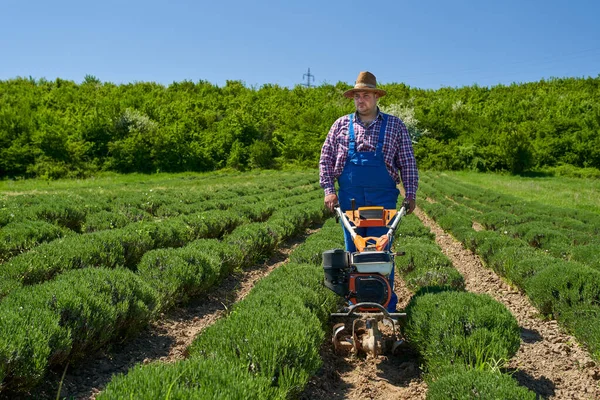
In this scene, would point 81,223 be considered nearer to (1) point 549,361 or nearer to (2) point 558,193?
(1) point 549,361

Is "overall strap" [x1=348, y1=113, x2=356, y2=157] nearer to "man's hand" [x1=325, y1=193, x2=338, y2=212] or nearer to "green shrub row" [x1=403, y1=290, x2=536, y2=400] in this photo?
"man's hand" [x1=325, y1=193, x2=338, y2=212]

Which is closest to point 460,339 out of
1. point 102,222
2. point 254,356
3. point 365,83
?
point 254,356

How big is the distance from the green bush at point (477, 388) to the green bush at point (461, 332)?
35cm

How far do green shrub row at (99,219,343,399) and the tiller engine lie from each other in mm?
406

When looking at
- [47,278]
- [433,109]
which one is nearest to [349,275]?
[47,278]

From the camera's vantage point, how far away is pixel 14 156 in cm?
4166

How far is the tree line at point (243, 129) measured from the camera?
45.7 meters

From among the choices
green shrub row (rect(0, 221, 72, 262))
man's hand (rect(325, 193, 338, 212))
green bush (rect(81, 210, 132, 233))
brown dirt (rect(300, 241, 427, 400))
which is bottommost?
brown dirt (rect(300, 241, 427, 400))

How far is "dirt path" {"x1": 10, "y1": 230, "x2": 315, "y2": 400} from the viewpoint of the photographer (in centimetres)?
378

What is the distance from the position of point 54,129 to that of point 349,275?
155ft

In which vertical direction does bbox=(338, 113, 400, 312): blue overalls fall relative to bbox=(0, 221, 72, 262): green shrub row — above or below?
above

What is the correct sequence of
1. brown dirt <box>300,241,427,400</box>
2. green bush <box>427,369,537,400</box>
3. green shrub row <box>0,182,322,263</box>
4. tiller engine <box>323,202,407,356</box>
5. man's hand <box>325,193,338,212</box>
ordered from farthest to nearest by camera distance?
1. green shrub row <box>0,182,322,263</box>
2. man's hand <box>325,193,338,212</box>
3. tiller engine <box>323,202,407,356</box>
4. brown dirt <box>300,241,427,400</box>
5. green bush <box>427,369,537,400</box>

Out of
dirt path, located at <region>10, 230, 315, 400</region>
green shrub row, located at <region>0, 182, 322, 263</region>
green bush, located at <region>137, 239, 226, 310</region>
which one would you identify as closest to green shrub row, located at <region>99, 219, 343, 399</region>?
dirt path, located at <region>10, 230, 315, 400</region>

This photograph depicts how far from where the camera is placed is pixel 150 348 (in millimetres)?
4910
